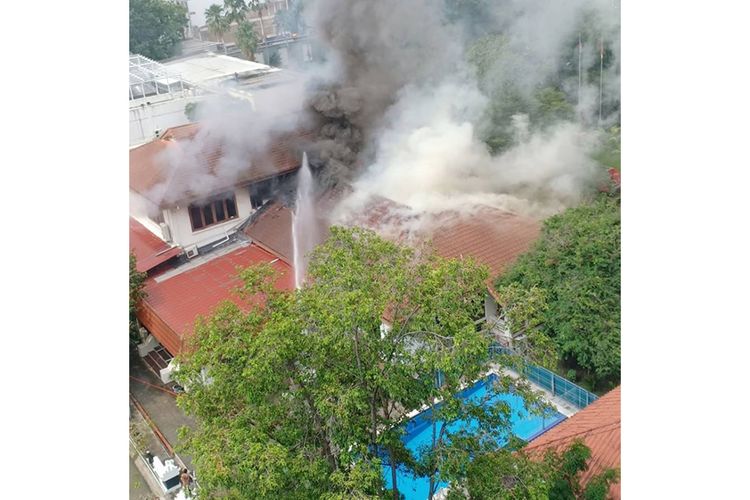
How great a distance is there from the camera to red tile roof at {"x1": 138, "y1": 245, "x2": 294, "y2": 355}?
44.6ft

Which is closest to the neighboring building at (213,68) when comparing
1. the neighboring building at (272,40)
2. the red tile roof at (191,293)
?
the neighboring building at (272,40)

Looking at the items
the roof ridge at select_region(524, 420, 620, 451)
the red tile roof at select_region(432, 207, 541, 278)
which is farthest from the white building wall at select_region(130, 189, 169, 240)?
the roof ridge at select_region(524, 420, 620, 451)

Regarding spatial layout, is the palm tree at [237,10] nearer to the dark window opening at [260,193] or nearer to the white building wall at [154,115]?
the white building wall at [154,115]

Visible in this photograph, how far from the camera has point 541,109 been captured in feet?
61.0

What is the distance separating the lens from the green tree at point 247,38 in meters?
26.2

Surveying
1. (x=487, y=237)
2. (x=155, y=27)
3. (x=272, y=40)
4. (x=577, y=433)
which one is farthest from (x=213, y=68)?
(x=577, y=433)

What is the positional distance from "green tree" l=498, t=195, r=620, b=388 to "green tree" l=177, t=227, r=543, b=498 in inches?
213

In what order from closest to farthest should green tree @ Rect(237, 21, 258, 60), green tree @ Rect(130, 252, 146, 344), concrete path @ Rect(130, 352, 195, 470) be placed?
concrete path @ Rect(130, 352, 195, 470) → green tree @ Rect(130, 252, 146, 344) → green tree @ Rect(237, 21, 258, 60)

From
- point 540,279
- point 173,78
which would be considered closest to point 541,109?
point 540,279

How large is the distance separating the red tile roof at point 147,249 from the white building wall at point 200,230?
0.36 m

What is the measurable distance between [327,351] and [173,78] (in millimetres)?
18174

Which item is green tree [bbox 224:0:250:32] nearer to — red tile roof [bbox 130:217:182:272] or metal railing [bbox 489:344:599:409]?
red tile roof [bbox 130:217:182:272]

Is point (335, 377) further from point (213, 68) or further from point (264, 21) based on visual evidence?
point (264, 21)

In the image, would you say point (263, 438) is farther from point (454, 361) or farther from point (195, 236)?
point (195, 236)
